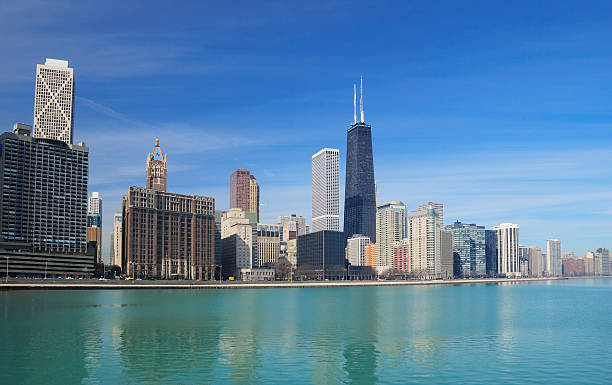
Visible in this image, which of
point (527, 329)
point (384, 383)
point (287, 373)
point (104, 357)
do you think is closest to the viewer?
point (384, 383)

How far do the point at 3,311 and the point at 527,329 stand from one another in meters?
98.4

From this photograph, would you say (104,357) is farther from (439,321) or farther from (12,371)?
(439,321)

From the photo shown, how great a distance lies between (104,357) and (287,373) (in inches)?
809

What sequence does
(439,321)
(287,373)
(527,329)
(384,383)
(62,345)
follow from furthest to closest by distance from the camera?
(439,321) → (527,329) → (62,345) → (287,373) → (384,383)

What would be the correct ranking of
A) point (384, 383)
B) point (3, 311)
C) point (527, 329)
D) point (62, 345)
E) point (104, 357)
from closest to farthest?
point (384, 383) → point (104, 357) → point (62, 345) → point (527, 329) → point (3, 311)

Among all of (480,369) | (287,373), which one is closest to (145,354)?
(287,373)

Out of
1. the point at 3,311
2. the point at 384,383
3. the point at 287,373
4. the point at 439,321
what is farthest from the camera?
the point at 3,311

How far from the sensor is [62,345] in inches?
2539

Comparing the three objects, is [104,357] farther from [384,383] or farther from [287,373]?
[384,383]

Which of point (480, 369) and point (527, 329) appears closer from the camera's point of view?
point (480, 369)

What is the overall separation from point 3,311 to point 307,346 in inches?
3016

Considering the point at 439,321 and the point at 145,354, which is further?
the point at 439,321

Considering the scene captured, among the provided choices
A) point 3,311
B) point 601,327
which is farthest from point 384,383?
point 3,311

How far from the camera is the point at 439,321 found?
311ft
